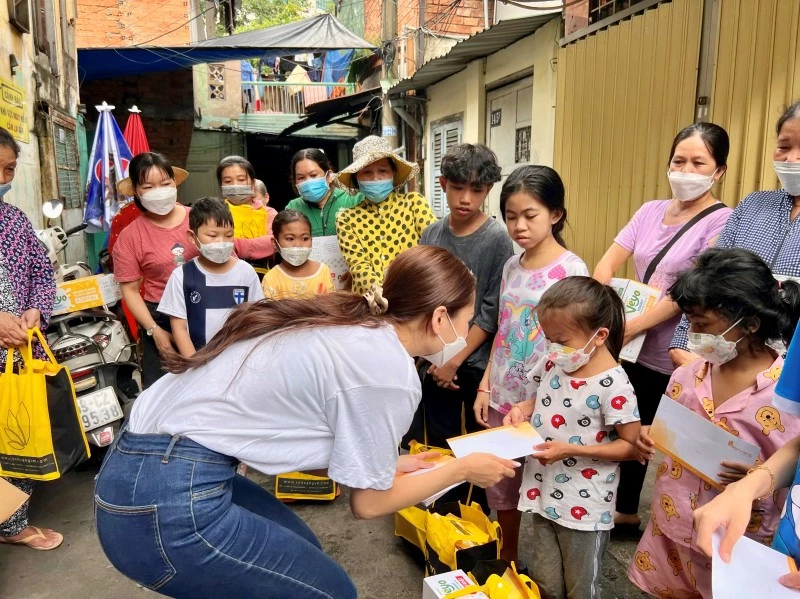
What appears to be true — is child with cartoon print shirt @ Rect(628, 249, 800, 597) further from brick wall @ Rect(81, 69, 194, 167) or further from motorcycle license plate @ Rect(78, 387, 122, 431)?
brick wall @ Rect(81, 69, 194, 167)

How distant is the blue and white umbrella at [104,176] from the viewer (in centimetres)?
598

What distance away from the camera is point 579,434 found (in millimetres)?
1820

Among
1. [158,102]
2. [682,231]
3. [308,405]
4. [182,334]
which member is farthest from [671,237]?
[158,102]

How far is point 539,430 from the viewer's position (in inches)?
75.2

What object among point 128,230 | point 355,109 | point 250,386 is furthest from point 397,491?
point 355,109

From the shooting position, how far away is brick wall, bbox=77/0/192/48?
9.68 meters

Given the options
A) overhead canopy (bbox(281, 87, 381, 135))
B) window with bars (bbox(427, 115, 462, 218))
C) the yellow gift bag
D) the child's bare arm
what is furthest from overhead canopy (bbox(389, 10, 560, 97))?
the yellow gift bag

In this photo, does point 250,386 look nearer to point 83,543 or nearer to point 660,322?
point 660,322

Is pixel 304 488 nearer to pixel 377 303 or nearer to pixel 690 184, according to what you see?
pixel 377 303

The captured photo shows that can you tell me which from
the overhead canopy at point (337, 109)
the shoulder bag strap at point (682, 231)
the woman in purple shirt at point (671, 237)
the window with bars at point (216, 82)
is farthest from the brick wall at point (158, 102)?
the shoulder bag strap at point (682, 231)

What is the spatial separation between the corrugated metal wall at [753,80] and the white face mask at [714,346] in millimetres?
2256

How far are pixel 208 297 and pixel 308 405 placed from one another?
1727 millimetres

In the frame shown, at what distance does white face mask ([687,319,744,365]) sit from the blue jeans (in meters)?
1.21

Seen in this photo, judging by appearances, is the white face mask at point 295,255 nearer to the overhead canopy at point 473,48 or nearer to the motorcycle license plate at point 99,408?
the motorcycle license plate at point 99,408
